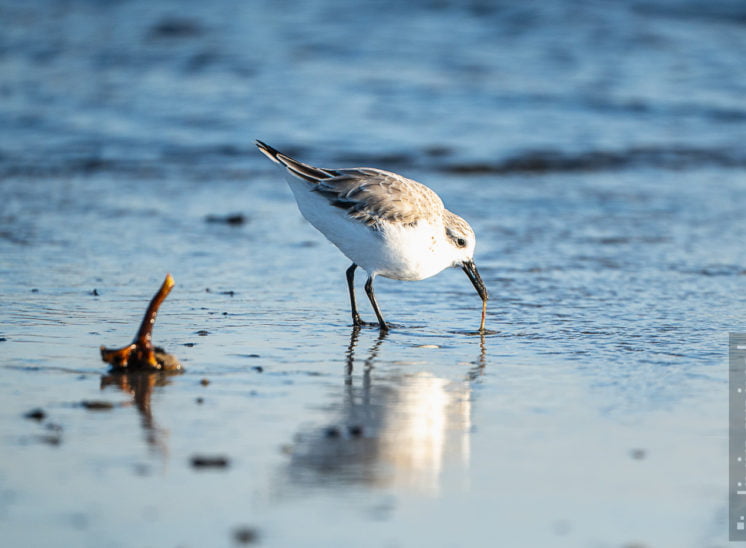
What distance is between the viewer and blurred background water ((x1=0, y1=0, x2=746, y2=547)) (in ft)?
11.2

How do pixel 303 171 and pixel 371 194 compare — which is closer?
pixel 371 194

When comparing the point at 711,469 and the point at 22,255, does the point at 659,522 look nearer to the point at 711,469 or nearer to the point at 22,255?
the point at 711,469

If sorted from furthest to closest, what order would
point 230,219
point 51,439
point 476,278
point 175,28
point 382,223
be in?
1. point 175,28
2. point 230,219
3. point 476,278
4. point 382,223
5. point 51,439

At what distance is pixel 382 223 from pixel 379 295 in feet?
3.00

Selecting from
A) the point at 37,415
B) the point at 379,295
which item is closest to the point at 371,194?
the point at 379,295

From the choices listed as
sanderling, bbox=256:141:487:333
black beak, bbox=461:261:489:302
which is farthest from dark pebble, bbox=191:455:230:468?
black beak, bbox=461:261:489:302

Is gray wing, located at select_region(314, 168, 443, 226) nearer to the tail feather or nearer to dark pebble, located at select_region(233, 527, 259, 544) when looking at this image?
the tail feather

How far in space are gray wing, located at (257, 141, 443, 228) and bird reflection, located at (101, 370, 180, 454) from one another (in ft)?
5.71

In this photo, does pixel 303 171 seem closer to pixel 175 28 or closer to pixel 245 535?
pixel 245 535

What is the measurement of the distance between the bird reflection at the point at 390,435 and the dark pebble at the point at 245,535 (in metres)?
0.38

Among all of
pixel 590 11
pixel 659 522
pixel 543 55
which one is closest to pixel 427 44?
pixel 543 55

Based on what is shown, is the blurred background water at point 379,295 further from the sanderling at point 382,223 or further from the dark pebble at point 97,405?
the sanderling at point 382,223

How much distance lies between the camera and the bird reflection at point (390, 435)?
11.9ft

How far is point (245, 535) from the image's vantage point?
10.2 ft
